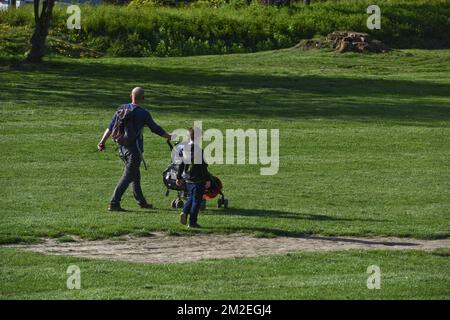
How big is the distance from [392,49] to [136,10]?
1063cm

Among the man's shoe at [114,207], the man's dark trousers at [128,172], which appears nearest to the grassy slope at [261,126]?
the man's shoe at [114,207]

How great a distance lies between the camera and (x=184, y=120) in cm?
2728

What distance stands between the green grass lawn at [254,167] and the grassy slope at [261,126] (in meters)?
0.05

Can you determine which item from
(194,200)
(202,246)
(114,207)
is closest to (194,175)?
Result: (194,200)

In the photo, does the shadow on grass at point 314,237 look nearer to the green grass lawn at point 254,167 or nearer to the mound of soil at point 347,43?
the green grass lawn at point 254,167

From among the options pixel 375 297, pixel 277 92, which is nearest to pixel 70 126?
pixel 277 92

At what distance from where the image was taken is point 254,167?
22.1 metres

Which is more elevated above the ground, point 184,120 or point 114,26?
point 114,26

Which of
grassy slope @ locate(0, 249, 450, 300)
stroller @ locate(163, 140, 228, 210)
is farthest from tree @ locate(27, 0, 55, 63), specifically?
grassy slope @ locate(0, 249, 450, 300)

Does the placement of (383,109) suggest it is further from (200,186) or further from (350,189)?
(200,186)

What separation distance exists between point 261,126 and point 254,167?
4825 mm

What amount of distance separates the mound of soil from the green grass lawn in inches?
30.4
